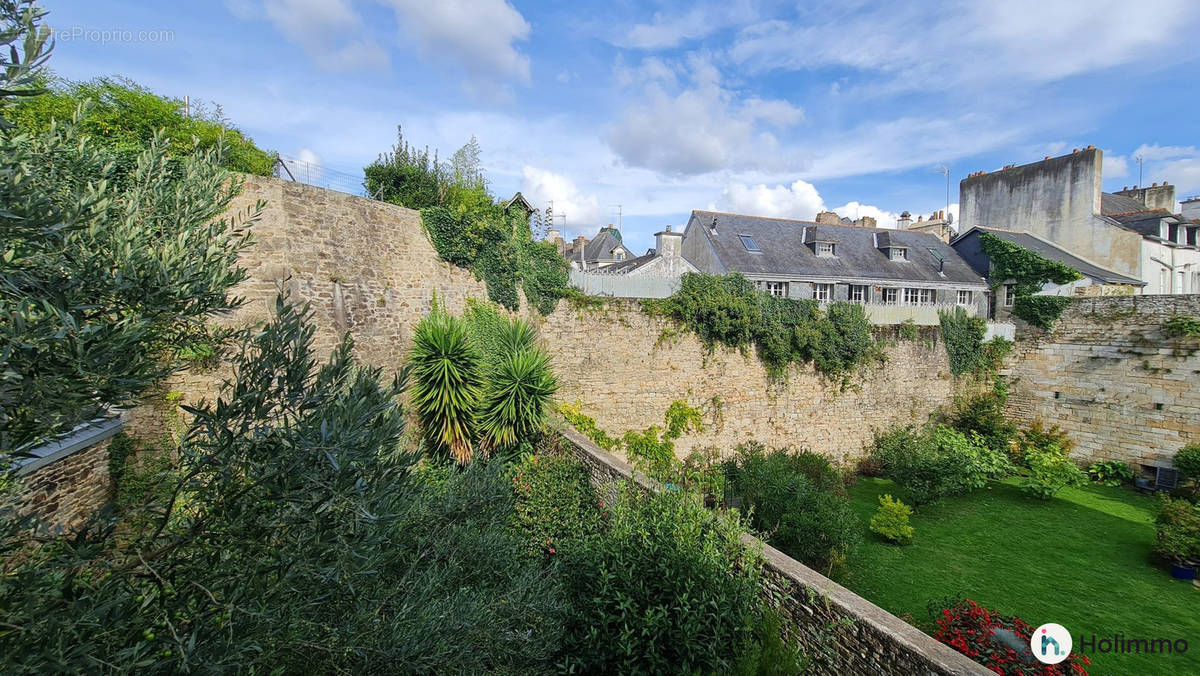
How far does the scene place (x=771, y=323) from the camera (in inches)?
524

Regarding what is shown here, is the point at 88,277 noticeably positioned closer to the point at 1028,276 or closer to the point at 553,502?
the point at 553,502

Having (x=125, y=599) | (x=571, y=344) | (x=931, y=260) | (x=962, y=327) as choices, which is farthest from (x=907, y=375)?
(x=125, y=599)

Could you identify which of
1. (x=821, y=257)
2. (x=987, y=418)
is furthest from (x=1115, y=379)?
(x=821, y=257)

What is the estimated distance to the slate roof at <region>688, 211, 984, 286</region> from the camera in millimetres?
18125

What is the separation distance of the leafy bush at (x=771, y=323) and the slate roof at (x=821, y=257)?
388cm

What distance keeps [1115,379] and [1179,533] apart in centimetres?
767

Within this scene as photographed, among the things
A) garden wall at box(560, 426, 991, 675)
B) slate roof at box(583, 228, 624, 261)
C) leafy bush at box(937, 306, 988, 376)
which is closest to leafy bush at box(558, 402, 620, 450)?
garden wall at box(560, 426, 991, 675)

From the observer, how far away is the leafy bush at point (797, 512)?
8164mm

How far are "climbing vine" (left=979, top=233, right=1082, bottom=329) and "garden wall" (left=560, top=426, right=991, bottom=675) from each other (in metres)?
17.7

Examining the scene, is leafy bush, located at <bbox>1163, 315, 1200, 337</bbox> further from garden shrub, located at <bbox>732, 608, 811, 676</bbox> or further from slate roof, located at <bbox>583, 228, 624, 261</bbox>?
slate roof, located at <bbox>583, 228, 624, 261</bbox>

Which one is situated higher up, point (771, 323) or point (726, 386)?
point (771, 323)

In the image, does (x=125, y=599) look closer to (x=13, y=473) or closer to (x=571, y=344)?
(x=13, y=473)

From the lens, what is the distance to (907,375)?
50.7ft

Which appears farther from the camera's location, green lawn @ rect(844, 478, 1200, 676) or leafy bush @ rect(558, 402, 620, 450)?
leafy bush @ rect(558, 402, 620, 450)
